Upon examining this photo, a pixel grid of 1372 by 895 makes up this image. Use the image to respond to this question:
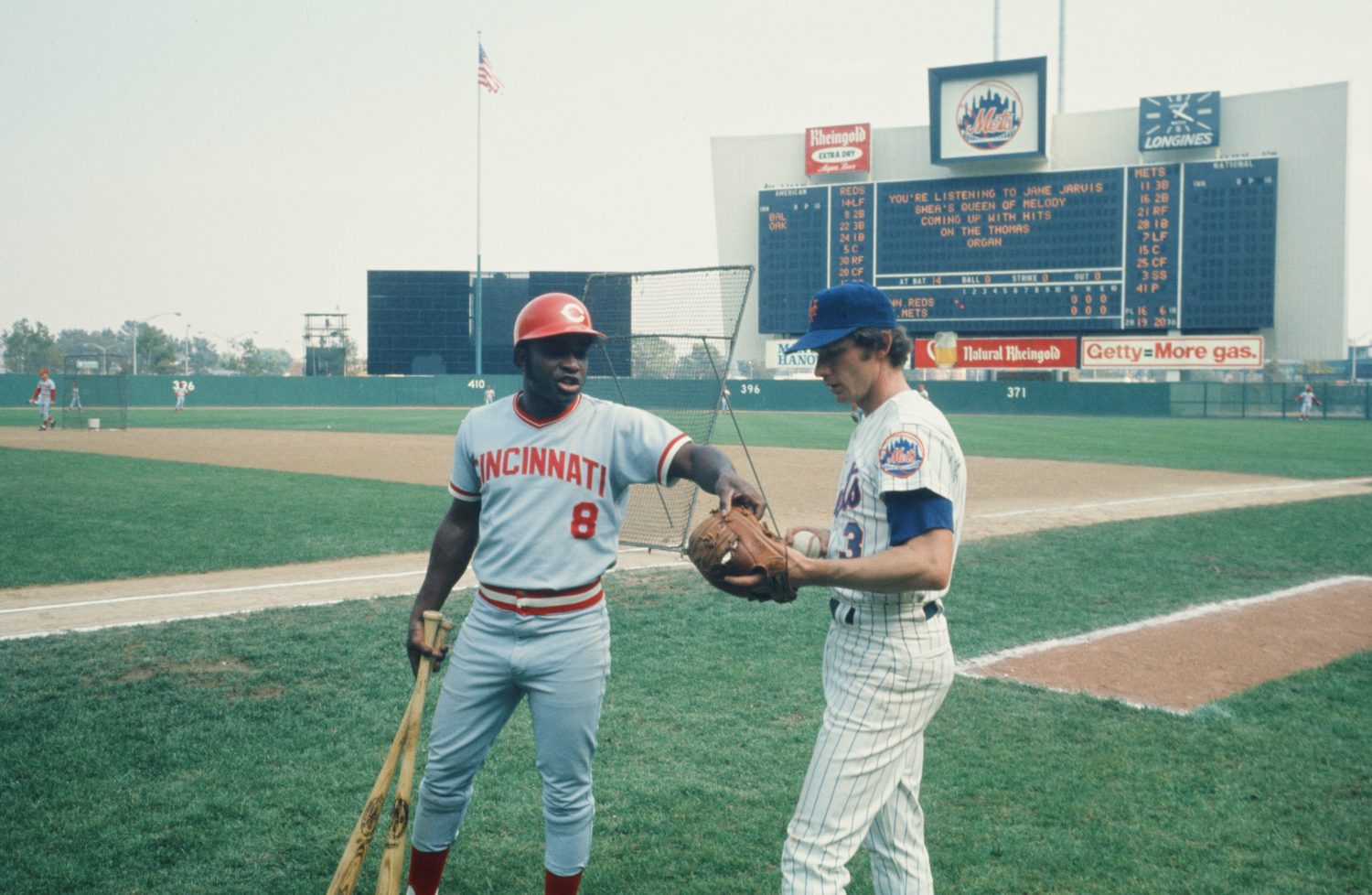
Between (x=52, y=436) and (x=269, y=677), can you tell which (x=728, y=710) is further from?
(x=52, y=436)

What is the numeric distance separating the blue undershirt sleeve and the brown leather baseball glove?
0.27 metres

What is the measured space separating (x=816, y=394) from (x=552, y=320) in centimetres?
4338

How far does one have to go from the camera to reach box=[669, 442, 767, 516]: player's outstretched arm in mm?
2740

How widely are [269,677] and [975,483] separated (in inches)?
504

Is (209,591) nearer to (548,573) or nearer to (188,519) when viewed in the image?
(188,519)

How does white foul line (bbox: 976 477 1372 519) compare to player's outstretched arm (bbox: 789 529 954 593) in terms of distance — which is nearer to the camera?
player's outstretched arm (bbox: 789 529 954 593)

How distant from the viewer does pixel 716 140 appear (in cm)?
4278

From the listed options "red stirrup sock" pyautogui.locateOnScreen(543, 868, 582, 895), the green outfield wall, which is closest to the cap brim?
"red stirrup sock" pyautogui.locateOnScreen(543, 868, 582, 895)

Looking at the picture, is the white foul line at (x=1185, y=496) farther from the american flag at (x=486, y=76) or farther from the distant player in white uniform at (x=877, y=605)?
the american flag at (x=486, y=76)

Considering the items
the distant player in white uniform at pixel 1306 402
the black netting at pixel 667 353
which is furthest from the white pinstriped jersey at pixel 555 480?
the distant player in white uniform at pixel 1306 402

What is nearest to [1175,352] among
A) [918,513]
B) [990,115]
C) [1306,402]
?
[1306,402]

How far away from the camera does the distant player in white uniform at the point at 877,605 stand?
2414mm

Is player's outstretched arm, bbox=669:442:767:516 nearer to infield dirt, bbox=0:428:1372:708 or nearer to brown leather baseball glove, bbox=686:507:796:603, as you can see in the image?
brown leather baseball glove, bbox=686:507:796:603

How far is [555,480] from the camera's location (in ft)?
10.0
